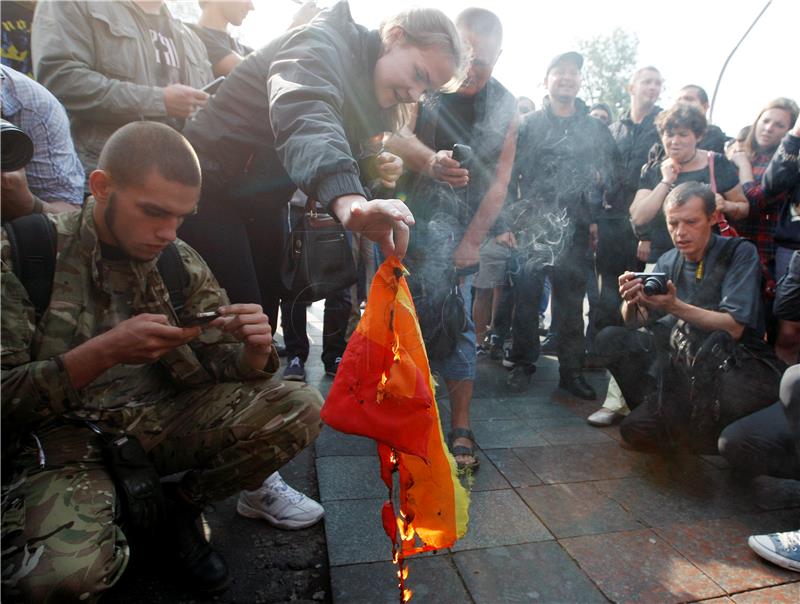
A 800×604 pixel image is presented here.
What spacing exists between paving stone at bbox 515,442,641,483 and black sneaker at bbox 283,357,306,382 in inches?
64.5

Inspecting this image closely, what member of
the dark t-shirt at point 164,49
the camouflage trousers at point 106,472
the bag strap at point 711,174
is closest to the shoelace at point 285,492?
the camouflage trousers at point 106,472

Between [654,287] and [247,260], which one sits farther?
[654,287]

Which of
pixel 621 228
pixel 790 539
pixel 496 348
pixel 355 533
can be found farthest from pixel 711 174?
pixel 355 533

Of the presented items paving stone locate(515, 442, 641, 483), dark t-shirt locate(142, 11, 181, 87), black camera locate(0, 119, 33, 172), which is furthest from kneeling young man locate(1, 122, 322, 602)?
paving stone locate(515, 442, 641, 483)

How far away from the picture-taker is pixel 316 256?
2.46 metres

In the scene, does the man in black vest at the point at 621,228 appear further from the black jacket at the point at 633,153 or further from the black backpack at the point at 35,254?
the black backpack at the point at 35,254

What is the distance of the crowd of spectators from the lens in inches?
64.7

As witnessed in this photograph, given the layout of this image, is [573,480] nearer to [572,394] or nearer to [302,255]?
[572,394]

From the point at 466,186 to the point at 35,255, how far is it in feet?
6.53

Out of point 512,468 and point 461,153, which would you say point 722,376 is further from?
point 461,153

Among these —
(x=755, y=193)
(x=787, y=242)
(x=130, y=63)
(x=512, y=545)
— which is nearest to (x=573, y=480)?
(x=512, y=545)

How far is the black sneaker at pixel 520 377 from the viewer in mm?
4254

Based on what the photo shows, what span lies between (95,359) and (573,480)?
226 cm

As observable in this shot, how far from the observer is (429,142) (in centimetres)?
295
